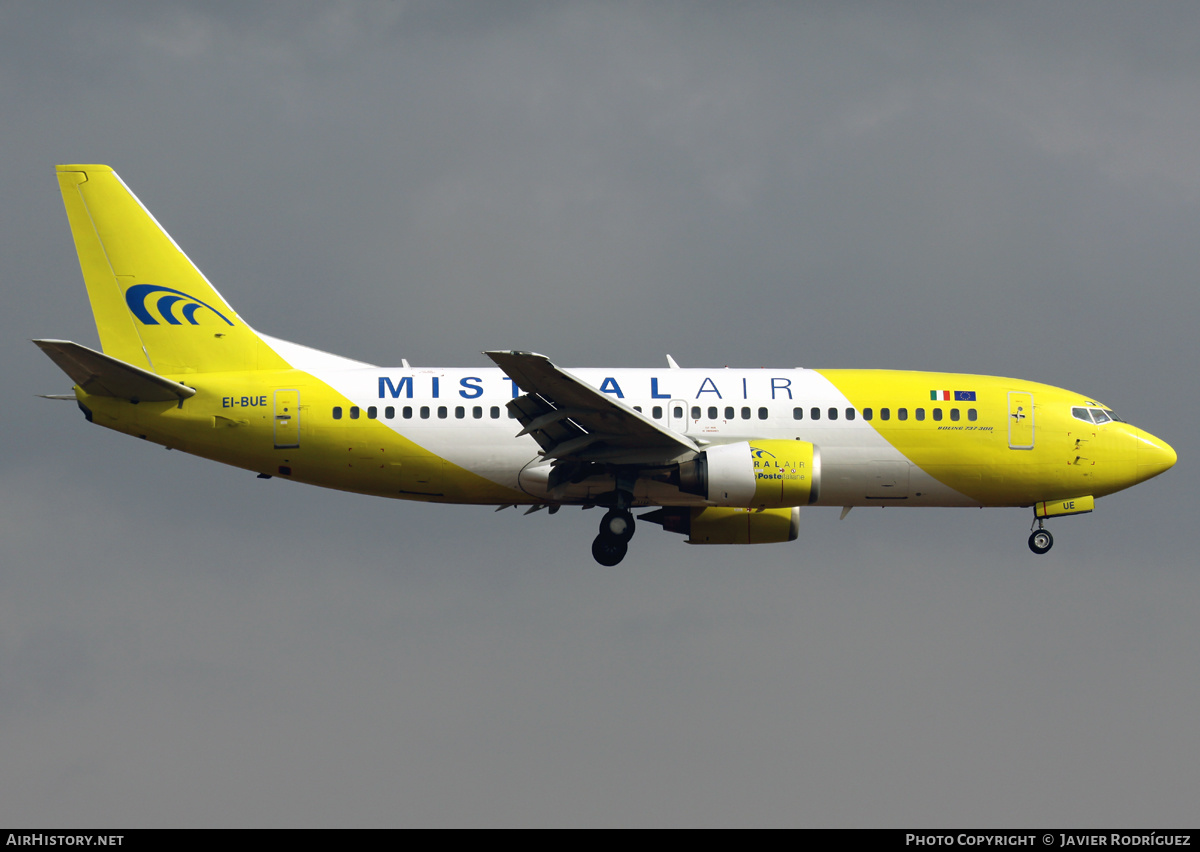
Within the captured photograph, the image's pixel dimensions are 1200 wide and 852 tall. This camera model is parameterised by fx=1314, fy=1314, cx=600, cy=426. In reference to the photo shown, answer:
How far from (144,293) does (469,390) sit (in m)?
9.13

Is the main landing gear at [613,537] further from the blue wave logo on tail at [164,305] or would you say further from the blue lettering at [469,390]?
the blue wave logo on tail at [164,305]

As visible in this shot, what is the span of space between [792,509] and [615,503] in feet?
17.6

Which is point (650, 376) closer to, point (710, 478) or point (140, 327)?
point (710, 478)

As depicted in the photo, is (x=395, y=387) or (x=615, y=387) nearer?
(x=395, y=387)

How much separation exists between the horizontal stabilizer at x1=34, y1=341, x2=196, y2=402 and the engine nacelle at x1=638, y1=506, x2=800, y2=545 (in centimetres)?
1323

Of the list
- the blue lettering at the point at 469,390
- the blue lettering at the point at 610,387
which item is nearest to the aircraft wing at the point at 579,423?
the blue lettering at the point at 469,390

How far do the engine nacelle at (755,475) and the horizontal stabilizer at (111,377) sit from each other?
41.8 ft

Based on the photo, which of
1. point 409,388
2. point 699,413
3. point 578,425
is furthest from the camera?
point 699,413

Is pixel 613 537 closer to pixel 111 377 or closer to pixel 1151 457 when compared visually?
pixel 111 377

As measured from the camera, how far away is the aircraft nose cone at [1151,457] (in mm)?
34469

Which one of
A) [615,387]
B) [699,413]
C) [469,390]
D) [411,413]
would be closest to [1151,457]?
[699,413]

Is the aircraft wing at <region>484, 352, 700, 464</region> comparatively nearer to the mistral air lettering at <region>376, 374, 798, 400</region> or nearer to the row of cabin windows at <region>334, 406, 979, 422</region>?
the row of cabin windows at <region>334, 406, 979, 422</region>

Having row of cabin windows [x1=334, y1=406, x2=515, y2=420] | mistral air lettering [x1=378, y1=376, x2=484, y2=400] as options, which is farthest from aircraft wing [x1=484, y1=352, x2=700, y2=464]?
mistral air lettering [x1=378, y1=376, x2=484, y2=400]

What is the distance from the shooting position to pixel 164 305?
113 feet
